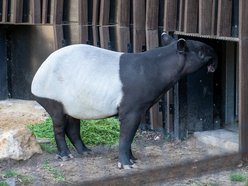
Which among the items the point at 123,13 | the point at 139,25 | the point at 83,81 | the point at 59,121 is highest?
the point at 123,13

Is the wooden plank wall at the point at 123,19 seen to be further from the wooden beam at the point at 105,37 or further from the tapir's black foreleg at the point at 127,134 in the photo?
the tapir's black foreleg at the point at 127,134

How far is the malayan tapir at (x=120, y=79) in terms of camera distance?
17.3 feet

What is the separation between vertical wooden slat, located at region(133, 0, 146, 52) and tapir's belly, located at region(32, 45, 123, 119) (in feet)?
3.97

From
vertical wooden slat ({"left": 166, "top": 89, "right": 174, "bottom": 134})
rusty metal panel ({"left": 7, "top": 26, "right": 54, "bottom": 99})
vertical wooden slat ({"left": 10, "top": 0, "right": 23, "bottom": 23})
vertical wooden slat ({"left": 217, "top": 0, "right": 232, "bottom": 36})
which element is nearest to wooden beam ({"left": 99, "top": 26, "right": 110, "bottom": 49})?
vertical wooden slat ({"left": 166, "top": 89, "right": 174, "bottom": 134})

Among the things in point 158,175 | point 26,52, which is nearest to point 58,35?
point 26,52

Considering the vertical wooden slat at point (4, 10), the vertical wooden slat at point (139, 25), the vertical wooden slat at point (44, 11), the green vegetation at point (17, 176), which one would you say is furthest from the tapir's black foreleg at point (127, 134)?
the vertical wooden slat at point (4, 10)

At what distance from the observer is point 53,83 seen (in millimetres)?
5438

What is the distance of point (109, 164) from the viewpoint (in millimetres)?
5379

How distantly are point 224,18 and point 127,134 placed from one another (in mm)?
1299

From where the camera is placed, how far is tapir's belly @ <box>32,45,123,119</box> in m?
5.29

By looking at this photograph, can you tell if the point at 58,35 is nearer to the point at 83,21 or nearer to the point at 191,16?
the point at 83,21

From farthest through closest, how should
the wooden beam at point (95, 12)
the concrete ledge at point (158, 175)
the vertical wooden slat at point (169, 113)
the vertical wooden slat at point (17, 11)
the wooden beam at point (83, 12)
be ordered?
1. the vertical wooden slat at point (17, 11)
2. the wooden beam at point (83, 12)
3. the wooden beam at point (95, 12)
4. the vertical wooden slat at point (169, 113)
5. the concrete ledge at point (158, 175)

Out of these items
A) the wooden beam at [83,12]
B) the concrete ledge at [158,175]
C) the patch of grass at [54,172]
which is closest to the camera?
the concrete ledge at [158,175]

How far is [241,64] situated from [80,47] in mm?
1377
